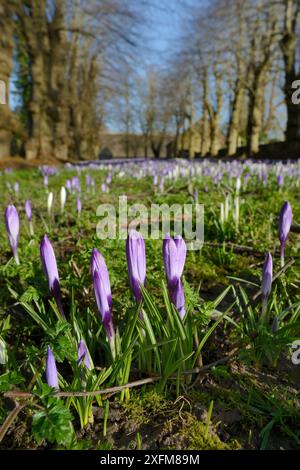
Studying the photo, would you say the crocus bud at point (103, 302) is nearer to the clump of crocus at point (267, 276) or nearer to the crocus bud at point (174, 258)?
the crocus bud at point (174, 258)

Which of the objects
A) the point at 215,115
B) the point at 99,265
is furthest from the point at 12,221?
the point at 215,115

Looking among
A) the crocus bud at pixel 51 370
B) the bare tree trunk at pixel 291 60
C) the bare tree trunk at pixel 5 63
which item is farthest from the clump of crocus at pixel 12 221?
the bare tree trunk at pixel 291 60

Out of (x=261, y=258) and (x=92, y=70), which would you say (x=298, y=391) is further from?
(x=92, y=70)

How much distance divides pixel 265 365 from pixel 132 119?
6633 cm

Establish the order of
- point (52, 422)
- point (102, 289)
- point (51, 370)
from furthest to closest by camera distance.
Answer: point (102, 289)
point (51, 370)
point (52, 422)

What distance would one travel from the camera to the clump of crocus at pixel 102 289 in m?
1.20

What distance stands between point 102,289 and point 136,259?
15 cm

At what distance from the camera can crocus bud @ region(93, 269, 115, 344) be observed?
121 cm

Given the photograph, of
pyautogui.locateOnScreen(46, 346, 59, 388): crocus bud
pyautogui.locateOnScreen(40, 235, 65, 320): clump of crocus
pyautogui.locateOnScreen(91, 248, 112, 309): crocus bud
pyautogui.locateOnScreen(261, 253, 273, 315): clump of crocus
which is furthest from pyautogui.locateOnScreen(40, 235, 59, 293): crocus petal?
pyautogui.locateOnScreen(261, 253, 273, 315): clump of crocus

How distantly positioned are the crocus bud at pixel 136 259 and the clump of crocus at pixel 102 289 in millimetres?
91

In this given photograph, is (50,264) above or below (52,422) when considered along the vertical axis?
above

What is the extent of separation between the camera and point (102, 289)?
123 cm

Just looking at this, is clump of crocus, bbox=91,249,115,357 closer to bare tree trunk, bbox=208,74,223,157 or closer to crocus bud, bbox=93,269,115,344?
crocus bud, bbox=93,269,115,344

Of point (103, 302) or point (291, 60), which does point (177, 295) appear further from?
point (291, 60)
